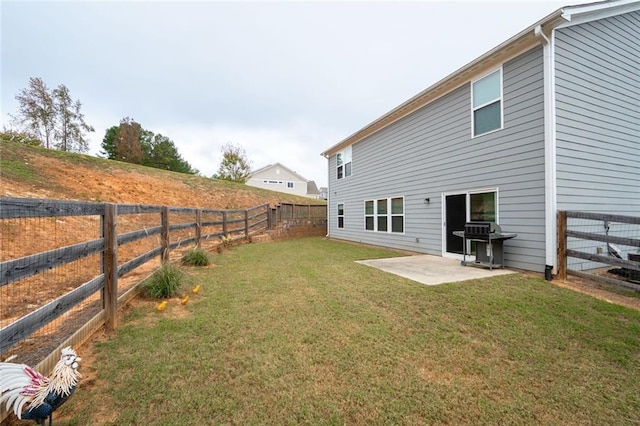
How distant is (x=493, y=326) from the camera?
2959mm

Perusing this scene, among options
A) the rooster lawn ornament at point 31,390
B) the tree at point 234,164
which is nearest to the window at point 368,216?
the rooster lawn ornament at point 31,390

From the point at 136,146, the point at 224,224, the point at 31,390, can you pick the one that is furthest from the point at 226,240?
the point at 136,146

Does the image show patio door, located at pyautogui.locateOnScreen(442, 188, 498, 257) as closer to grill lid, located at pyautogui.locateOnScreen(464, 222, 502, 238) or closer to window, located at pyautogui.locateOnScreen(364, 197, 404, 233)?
grill lid, located at pyautogui.locateOnScreen(464, 222, 502, 238)

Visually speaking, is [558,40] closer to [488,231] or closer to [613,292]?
[488,231]

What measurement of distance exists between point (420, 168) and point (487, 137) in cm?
218

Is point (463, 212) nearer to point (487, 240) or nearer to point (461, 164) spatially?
point (461, 164)

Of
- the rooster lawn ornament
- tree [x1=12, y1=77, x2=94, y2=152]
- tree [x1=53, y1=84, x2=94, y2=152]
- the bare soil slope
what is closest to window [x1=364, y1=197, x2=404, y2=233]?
the bare soil slope

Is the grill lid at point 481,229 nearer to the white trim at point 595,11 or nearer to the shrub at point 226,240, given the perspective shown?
the white trim at point 595,11

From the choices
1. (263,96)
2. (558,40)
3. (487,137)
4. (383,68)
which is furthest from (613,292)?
(263,96)

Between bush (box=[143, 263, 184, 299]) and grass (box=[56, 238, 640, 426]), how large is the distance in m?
0.37

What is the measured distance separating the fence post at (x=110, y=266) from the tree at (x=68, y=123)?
26060mm

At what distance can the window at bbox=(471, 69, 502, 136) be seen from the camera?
5.92 metres

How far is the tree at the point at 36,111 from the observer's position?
18047 millimetres

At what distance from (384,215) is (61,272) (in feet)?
28.7
